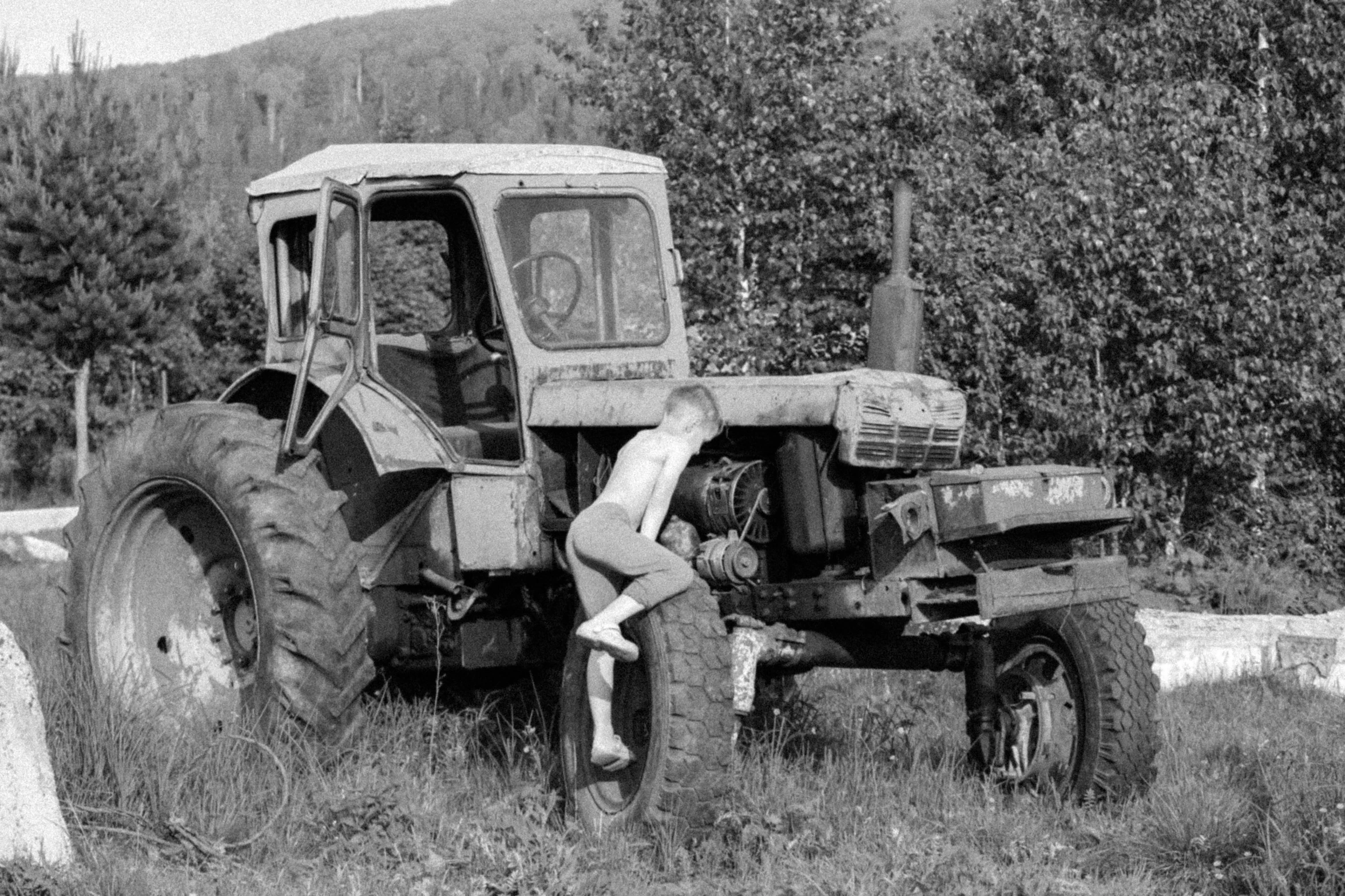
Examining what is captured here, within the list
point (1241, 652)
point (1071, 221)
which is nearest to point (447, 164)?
point (1241, 652)

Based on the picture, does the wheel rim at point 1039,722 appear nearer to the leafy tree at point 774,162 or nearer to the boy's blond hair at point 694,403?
the boy's blond hair at point 694,403

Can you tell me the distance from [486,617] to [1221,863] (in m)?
2.89

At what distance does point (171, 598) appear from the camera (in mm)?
7301

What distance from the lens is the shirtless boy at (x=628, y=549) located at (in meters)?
5.45

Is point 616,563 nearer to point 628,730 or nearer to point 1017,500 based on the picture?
point 628,730

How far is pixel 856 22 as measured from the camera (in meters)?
15.8

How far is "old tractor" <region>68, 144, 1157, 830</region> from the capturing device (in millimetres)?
5680

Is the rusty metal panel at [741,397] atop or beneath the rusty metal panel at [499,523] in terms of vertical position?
atop

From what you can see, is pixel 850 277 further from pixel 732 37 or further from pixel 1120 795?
pixel 1120 795

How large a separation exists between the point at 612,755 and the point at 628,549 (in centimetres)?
65

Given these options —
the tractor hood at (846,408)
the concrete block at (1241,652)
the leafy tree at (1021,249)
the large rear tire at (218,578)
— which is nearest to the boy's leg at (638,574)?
the tractor hood at (846,408)

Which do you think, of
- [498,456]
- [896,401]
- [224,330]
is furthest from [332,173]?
[224,330]

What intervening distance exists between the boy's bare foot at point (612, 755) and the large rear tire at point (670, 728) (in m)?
0.07

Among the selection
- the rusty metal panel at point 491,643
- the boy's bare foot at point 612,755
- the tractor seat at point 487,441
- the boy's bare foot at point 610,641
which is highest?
the tractor seat at point 487,441
